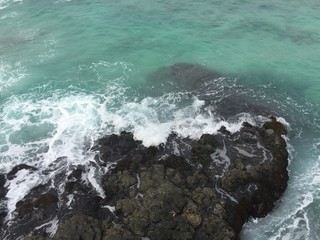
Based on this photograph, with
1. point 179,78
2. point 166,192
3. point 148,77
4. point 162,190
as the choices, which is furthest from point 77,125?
point 166,192

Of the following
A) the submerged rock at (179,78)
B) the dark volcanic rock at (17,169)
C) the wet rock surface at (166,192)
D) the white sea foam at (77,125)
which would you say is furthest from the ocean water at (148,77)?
the wet rock surface at (166,192)

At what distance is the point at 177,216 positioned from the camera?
87.7 feet

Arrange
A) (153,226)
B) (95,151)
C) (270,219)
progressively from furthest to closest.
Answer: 1. (95,151)
2. (270,219)
3. (153,226)

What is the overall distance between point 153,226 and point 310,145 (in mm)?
18769

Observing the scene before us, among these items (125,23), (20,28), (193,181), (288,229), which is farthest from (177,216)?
(20,28)

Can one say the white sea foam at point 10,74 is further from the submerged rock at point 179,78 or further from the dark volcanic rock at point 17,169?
the submerged rock at point 179,78

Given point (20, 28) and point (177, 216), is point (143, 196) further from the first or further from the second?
point (20, 28)

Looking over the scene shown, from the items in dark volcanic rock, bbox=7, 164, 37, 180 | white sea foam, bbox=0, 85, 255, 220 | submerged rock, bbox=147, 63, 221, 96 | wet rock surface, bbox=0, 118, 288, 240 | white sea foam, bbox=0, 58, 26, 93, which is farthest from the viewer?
white sea foam, bbox=0, 58, 26, 93

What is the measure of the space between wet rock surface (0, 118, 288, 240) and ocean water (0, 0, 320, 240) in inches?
53.2

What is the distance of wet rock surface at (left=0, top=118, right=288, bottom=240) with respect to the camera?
86.4ft

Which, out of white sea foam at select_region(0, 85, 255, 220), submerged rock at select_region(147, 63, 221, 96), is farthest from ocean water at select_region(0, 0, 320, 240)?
submerged rock at select_region(147, 63, 221, 96)

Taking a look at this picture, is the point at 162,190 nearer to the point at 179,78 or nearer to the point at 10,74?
the point at 179,78

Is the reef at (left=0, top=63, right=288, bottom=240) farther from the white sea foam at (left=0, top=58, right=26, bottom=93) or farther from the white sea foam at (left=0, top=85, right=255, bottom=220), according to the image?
the white sea foam at (left=0, top=58, right=26, bottom=93)

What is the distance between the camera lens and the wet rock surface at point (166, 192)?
26.3 m
